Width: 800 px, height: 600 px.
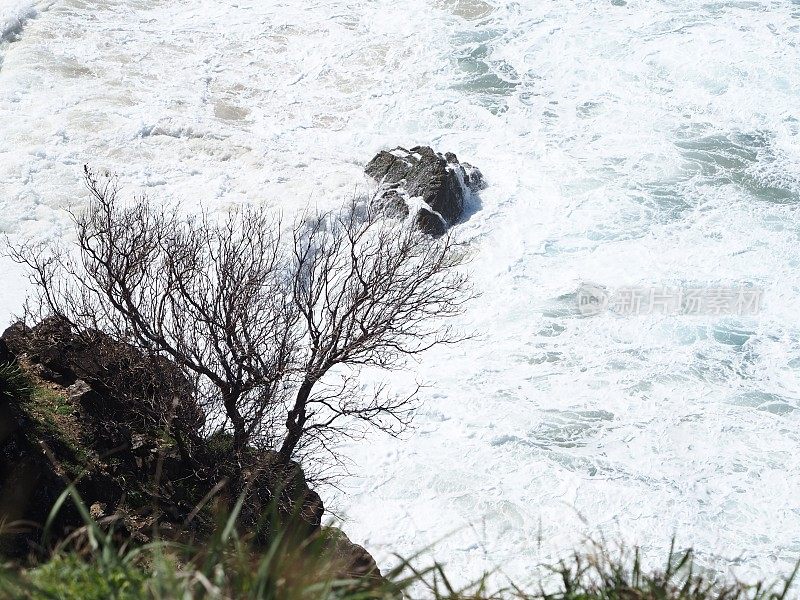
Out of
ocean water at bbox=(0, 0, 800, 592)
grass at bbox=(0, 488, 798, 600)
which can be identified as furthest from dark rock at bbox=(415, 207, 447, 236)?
grass at bbox=(0, 488, 798, 600)

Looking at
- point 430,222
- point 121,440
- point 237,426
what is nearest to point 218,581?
point 237,426

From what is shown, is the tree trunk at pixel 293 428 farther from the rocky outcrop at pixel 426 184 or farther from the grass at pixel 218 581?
the rocky outcrop at pixel 426 184

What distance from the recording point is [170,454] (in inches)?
432

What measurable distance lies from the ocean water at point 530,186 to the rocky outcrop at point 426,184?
0.61m

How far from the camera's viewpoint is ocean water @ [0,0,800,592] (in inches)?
563

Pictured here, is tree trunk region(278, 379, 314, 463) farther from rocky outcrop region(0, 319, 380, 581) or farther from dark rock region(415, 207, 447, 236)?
dark rock region(415, 207, 447, 236)

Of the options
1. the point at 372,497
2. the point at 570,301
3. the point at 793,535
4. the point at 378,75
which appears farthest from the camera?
the point at 378,75

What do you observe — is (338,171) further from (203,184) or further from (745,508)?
(745,508)

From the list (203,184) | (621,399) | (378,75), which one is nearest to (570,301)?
(621,399)

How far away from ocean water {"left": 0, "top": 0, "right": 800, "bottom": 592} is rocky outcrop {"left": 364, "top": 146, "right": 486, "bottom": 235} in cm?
61

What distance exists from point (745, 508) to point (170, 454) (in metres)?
9.29

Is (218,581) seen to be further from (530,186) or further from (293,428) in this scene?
(530,186)

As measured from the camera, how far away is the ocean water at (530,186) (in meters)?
14.3

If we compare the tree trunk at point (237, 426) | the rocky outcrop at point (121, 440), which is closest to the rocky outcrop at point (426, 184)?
the rocky outcrop at point (121, 440)
